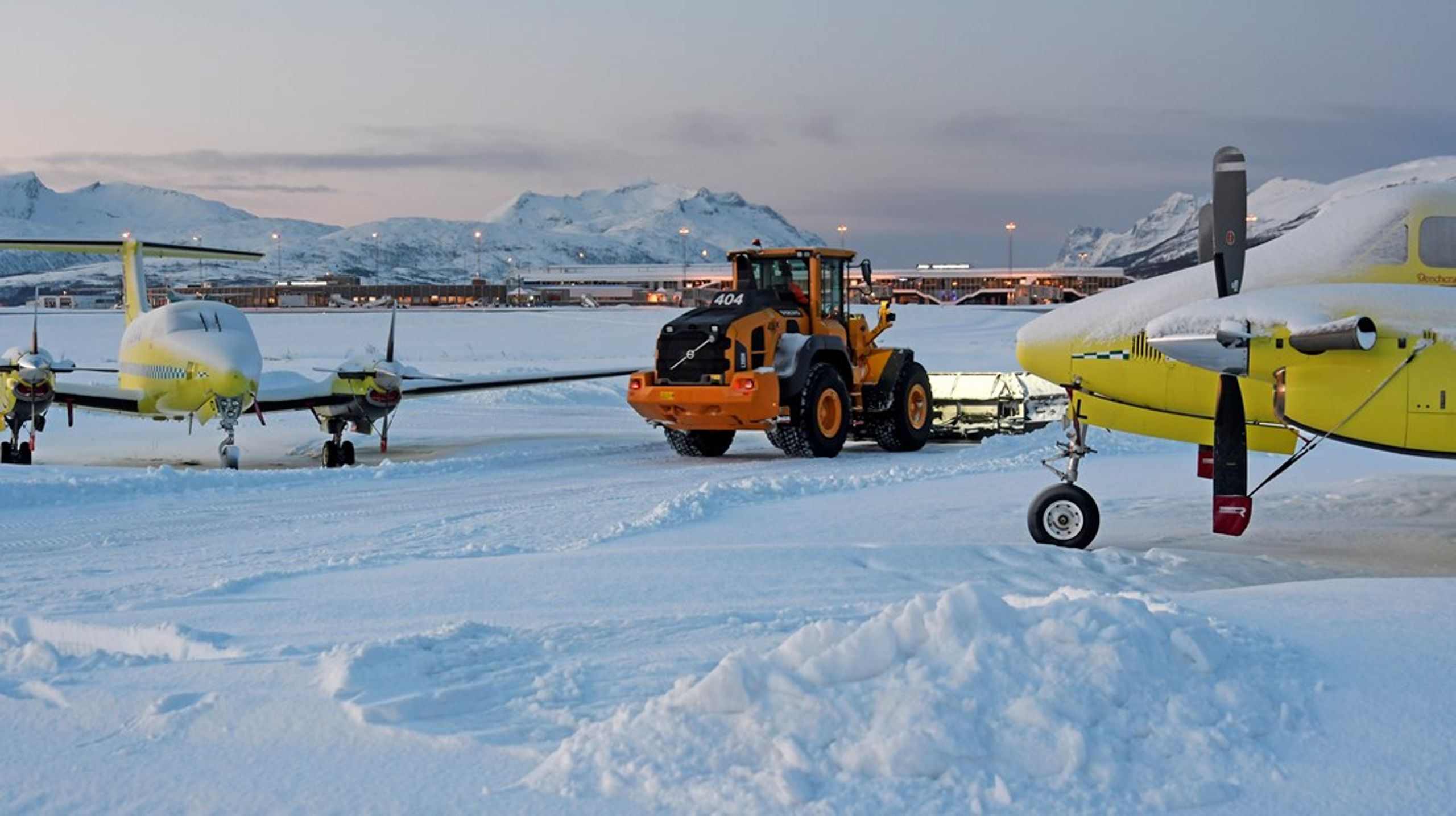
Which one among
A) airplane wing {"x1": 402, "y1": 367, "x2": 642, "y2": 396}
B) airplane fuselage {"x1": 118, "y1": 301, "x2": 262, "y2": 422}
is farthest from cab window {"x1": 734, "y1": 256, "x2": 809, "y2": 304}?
airplane fuselage {"x1": 118, "y1": 301, "x2": 262, "y2": 422}

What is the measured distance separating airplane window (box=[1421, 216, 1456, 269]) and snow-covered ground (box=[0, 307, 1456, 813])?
2260 millimetres

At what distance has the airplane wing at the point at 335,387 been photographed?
1966cm

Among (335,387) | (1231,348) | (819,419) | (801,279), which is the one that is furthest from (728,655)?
(335,387)

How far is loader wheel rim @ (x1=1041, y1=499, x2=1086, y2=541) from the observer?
31.9 feet

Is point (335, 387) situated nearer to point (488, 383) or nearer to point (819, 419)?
point (488, 383)

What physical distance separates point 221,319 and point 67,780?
15.7 metres

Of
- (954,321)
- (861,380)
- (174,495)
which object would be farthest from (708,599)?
(954,321)

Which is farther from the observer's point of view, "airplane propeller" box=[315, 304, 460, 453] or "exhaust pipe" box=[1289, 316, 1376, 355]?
"airplane propeller" box=[315, 304, 460, 453]

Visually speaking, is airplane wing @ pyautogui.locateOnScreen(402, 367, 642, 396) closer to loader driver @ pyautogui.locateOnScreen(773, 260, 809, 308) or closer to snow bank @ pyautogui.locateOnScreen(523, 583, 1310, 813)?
loader driver @ pyautogui.locateOnScreen(773, 260, 809, 308)

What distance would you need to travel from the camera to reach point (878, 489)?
1342 centimetres

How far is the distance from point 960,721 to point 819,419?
43.1 feet

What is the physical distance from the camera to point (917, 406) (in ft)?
63.3

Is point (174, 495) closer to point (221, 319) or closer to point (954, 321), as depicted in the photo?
point (221, 319)

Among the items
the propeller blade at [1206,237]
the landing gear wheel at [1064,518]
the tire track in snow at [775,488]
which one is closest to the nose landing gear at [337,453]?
the tire track in snow at [775,488]
